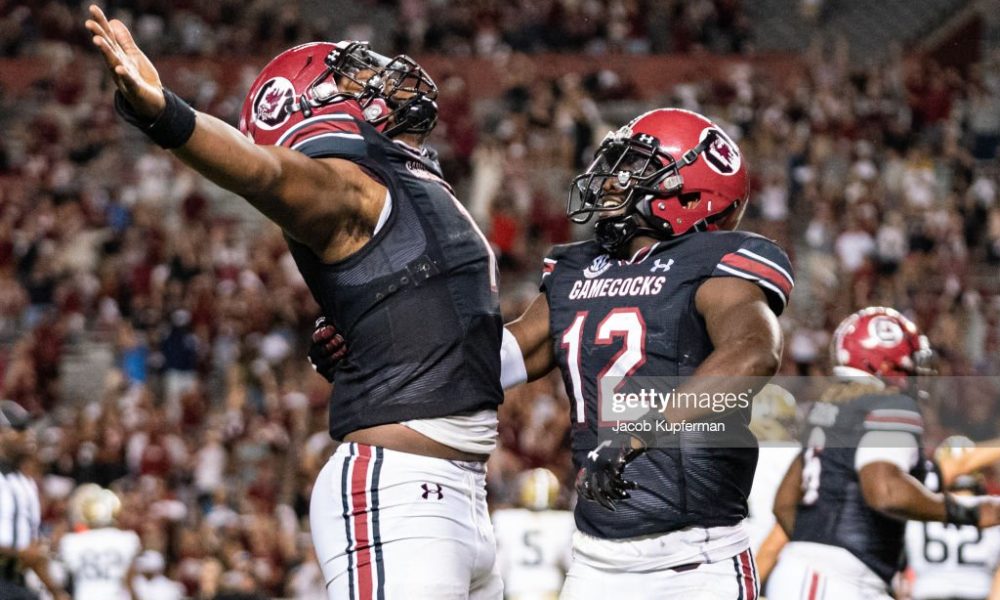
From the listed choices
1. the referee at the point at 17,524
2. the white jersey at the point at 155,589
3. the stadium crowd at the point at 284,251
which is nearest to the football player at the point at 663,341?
the referee at the point at 17,524

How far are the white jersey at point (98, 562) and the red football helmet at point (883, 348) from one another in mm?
6904

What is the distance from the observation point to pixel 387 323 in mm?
3576

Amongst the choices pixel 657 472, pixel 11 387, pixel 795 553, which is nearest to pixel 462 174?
pixel 11 387

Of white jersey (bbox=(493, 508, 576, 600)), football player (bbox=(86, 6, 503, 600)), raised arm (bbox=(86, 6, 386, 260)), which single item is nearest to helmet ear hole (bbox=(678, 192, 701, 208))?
football player (bbox=(86, 6, 503, 600))

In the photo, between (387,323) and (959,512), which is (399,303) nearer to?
(387,323)

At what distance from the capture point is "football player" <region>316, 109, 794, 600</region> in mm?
Result: 3711

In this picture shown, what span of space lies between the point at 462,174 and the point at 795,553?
11.5 meters

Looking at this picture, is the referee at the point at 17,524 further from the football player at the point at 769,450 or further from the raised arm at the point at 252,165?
the raised arm at the point at 252,165

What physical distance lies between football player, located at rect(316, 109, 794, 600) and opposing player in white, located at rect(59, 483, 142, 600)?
7442 mm

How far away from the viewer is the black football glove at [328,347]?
3707 mm

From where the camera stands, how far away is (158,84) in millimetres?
3119

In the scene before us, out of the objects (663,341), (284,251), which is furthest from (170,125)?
(284,251)

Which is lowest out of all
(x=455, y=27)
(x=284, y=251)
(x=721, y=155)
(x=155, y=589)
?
(x=155, y=589)

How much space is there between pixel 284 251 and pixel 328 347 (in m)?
11.5
